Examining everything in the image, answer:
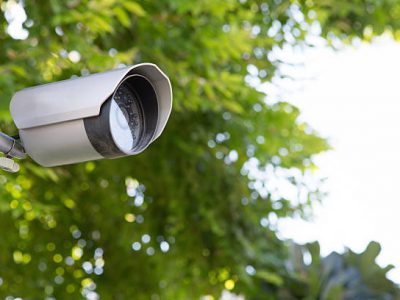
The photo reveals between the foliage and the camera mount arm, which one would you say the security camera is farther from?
the foliage

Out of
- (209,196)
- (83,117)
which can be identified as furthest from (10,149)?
(209,196)

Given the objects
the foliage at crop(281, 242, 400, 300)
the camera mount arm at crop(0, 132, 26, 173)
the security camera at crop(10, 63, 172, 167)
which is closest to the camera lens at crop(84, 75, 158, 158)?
the security camera at crop(10, 63, 172, 167)

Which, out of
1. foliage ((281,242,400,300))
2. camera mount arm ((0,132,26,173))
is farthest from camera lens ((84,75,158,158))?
foliage ((281,242,400,300))

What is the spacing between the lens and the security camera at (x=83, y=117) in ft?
4.31

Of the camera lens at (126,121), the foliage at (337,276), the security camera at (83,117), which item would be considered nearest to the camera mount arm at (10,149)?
the security camera at (83,117)

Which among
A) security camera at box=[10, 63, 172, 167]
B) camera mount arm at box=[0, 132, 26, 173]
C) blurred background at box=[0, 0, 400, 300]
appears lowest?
blurred background at box=[0, 0, 400, 300]

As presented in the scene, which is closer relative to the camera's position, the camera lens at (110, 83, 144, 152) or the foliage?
the camera lens at (110, 83, 144, 152)

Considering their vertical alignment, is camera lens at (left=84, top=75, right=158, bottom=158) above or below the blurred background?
above

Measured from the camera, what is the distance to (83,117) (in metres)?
1.31

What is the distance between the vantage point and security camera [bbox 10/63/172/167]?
131cm

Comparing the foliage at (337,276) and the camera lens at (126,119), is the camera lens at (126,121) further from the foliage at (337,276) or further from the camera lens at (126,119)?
the foliage at (337,276)

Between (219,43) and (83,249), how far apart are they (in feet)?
6.02

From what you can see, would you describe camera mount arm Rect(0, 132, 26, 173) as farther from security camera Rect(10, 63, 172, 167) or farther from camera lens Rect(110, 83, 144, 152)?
camera lens Rect(110, 83, 144, 152)

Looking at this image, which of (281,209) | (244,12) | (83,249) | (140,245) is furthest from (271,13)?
(83,249)
